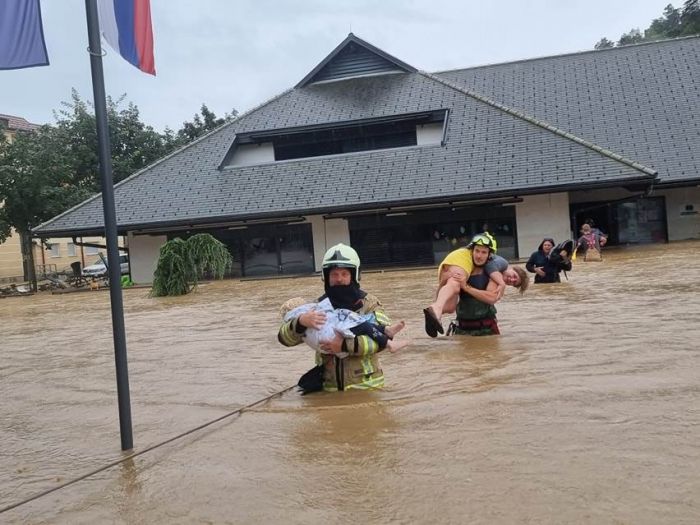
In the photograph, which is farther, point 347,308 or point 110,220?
point 347,308

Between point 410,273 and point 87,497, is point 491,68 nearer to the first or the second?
point 410,273

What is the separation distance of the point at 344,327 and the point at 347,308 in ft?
0.71

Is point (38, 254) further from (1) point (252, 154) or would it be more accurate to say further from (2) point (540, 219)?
(2) point (540, 219)

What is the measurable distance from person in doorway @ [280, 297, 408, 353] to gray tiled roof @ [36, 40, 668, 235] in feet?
60.2

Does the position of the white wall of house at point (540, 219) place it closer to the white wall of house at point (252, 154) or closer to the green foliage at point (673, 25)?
the white wall of house at point (252, 154)

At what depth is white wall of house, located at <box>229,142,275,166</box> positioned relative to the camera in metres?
28.9

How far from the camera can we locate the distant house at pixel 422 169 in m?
24.1

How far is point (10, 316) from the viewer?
1798 cm

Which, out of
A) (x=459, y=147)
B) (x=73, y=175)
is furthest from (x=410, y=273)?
(x=73, y=175)

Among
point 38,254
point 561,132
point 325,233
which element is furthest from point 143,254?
point 38,254

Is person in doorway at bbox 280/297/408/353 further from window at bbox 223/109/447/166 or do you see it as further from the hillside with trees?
the hillside with trees

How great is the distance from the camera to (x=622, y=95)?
28.9 meters

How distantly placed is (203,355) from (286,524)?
19.0ft

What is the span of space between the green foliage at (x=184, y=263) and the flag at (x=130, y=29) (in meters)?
15.0
